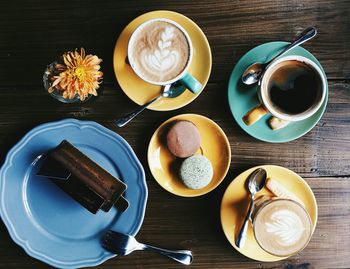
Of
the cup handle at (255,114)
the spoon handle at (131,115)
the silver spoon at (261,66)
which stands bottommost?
the cup handle at (255,114)

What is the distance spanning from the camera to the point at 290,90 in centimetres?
115

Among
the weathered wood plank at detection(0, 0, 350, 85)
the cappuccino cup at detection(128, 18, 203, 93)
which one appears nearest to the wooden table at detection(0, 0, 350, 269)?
the weathered wood plank at detection(0, 0, 350, 85)

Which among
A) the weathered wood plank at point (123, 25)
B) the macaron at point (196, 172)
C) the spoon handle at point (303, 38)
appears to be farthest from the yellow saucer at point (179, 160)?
the spoon handle at point (303, 38)

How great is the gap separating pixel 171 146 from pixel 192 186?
103 mm

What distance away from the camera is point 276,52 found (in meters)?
1.18

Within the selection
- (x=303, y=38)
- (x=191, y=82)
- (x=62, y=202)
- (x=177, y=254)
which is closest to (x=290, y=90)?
(x=303, y=38)

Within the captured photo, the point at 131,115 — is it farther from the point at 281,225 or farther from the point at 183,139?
the point at 281,225

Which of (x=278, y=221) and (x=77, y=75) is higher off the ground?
(x=77, y=75)

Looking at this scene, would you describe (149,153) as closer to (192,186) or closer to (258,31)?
(192,186)

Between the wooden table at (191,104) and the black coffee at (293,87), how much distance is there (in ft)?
0.33

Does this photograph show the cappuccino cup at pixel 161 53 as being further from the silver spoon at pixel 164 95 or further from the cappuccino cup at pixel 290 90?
→ the cappuccino cup at pixel 290 90

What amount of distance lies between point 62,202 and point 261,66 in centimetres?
56

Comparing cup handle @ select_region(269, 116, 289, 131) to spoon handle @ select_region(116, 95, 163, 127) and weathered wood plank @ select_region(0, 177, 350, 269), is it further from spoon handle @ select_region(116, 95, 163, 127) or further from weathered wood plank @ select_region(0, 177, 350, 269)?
spoon handle @ select_region(116, 95, 163, 127)

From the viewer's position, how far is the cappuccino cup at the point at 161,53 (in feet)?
3.67
